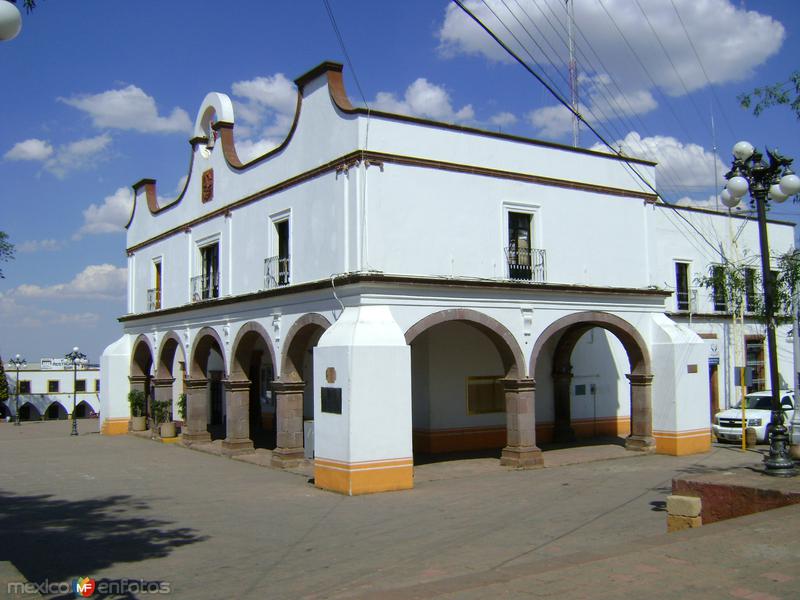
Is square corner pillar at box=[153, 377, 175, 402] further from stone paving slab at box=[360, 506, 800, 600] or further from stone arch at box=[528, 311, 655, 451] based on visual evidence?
stone paving slab at box=[360, 506, 800, 600]

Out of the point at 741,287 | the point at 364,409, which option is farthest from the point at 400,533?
the point at 741,287

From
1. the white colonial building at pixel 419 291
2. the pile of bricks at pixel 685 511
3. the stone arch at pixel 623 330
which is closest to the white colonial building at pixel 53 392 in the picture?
the white colonial building at pixel 419 291

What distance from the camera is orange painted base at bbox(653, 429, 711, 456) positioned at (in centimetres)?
1845

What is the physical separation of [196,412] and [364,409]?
10.1 metres

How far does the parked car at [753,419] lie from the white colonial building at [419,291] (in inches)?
79.2

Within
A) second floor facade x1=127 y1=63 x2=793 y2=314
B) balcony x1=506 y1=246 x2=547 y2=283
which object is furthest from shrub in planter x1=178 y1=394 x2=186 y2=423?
balcony x1=506 y1=246 x2=547 y2=283

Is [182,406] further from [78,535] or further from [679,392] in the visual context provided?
[679,392]

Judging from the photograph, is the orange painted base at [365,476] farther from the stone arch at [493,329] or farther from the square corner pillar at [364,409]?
the stone arch at [493,329]

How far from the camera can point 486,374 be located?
66.0 ft

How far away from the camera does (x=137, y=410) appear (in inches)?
1069

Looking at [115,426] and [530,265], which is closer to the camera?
[530,265]

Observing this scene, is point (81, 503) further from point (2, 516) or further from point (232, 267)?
point (232, 267)

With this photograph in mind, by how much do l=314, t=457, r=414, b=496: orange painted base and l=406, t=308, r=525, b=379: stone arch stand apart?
112 inches

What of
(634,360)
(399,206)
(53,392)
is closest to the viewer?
(399,206)
